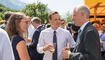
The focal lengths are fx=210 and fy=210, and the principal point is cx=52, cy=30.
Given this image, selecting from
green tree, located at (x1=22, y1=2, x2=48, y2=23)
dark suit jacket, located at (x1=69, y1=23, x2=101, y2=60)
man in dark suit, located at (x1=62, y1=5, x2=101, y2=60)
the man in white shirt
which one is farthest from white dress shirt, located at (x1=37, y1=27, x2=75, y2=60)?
green tree, located at (x1=22, y1=2, x2=48, y2=23)

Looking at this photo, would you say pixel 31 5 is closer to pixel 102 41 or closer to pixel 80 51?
pixel 102 41

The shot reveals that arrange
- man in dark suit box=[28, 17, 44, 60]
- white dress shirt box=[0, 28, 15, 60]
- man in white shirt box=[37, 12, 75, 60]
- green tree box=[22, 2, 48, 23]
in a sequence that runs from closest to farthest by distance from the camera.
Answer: white dress shirt box=[0, 28, 15, 60] → man in white shirt box=[37, 12, 75, 60] → man in dark suit box=[28, 17, 44, 60] → green tree box=[22, 2, 48, 23]

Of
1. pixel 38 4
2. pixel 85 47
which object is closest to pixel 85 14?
pixel 85 47

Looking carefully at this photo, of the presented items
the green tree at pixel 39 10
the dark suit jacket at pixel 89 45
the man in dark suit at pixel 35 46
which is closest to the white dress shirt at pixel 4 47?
the dark suit jacket at pixel 89 45

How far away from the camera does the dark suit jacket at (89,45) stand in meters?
2.70

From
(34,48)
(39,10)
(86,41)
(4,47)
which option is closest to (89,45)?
(86,41)

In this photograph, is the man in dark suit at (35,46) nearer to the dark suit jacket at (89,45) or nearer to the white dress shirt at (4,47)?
the dark suit jacket at (89,45)

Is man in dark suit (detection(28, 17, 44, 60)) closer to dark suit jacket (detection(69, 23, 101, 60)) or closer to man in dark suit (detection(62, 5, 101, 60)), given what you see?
man in dark suit (detection(62, 5, 101, 60))

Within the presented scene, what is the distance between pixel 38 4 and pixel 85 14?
1712 inches

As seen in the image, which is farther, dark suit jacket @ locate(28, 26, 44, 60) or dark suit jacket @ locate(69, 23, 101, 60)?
dark suit jacket @ locate(28, 26, 44, 60)

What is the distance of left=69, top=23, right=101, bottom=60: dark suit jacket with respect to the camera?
2.70 m

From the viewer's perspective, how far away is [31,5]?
46.9 meters

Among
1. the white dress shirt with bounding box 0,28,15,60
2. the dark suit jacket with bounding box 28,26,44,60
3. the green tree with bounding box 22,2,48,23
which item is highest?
the green tree with bounding box 22,2,48,23

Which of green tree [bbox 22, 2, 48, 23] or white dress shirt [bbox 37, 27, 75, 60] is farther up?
green tree [bbox 22, 2, 48, 23]
